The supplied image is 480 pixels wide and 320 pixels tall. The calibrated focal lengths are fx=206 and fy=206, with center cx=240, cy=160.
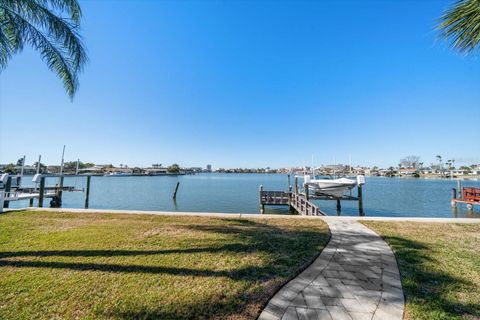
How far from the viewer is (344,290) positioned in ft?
10.5

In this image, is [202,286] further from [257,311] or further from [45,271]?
[45,271]

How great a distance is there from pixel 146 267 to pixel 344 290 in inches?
136

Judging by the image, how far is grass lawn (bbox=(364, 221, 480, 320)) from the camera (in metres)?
2.76

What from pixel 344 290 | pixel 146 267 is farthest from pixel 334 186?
pixel 146 267

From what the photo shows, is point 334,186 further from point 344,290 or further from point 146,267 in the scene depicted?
point 146,267

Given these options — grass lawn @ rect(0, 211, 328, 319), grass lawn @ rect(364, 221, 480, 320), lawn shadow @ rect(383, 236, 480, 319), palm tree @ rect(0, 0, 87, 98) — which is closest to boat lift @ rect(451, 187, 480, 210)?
grass lawn @ rect(364, 221, 480, 320)

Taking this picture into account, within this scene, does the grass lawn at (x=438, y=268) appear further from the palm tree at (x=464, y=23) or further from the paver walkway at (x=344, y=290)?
the palm tree at (x=464, y=23)

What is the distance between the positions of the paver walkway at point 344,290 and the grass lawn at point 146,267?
0.22 metres

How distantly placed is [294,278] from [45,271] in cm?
443

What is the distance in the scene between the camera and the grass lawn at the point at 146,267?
8.96 feet

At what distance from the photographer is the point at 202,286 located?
324 cm

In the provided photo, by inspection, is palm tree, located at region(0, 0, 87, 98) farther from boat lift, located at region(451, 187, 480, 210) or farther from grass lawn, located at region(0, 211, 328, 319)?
boat lift, located at region(451, 187, 480, 210)

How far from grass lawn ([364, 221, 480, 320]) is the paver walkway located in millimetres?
215

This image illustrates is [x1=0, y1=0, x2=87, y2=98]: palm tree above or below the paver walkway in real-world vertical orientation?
above
